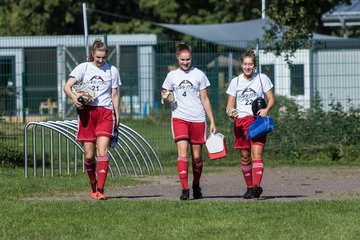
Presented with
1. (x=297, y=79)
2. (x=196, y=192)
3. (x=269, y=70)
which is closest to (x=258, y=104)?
(x=196, y=192)

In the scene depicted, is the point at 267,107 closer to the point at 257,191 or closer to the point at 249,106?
the point at 249,106

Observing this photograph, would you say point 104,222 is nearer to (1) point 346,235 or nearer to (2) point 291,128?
(1) point 346,235

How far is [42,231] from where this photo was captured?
411 inches

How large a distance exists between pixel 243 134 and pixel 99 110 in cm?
176

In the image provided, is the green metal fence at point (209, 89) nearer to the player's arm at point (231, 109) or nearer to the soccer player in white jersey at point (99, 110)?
the soccer player in white jersey at point (99, 110)

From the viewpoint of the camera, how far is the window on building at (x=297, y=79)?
69.9 feet

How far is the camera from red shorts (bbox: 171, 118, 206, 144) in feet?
43.1

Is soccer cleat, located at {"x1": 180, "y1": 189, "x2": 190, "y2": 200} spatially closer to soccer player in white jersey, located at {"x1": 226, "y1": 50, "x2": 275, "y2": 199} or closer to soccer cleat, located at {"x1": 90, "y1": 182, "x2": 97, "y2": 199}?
soccer player in white jersey, located at {"x1": 226, "y1": 50, "x2": 275, "y2": 199}

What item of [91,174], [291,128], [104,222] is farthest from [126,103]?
[104,222]

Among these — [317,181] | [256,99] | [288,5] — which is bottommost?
[317,181]

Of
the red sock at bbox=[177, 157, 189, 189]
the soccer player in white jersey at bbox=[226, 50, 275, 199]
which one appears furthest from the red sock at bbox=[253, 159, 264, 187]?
the red sock at bbox=[177, 157, 189, 189]

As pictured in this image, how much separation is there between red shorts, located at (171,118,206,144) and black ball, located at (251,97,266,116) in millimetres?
660

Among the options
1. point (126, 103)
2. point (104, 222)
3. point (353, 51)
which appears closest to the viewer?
point (104, 222)

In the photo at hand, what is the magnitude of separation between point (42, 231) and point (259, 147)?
11.9 ft
